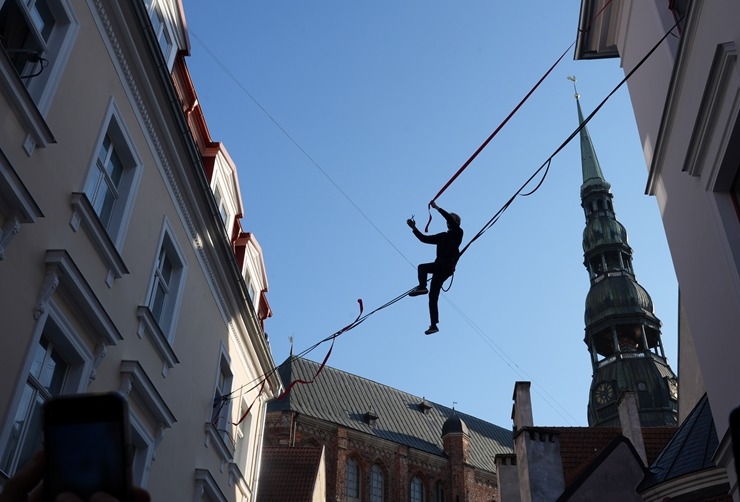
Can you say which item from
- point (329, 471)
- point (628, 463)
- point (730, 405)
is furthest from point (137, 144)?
point (329, 471)

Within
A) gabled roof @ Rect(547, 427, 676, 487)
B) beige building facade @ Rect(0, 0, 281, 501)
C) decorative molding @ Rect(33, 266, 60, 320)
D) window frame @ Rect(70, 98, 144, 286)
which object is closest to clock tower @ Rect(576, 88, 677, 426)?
gabled roof @ Rect(547, 427, 676, 487)

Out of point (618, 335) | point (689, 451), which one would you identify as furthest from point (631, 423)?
point (618, 335)

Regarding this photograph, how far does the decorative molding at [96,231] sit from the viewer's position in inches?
303

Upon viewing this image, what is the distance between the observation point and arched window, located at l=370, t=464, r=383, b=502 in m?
40.8

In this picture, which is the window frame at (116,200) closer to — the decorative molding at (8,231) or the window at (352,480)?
the decorative molding at (8,231)

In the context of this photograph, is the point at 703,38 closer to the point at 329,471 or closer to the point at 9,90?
the point at 9,90

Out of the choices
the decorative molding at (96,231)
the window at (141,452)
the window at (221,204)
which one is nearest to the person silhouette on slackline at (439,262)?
the decorative molding at (96,231)

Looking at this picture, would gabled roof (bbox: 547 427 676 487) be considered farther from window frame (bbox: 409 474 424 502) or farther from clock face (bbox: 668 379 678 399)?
window frame (bbox: 409 474 424 502)

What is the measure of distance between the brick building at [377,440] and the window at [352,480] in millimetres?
53

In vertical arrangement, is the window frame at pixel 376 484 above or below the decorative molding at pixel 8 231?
above

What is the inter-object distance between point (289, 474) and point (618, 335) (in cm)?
2525

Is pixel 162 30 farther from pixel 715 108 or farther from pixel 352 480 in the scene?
pixel 352 480

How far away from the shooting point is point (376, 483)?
4147 centimetres

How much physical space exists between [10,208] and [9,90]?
1.00m
